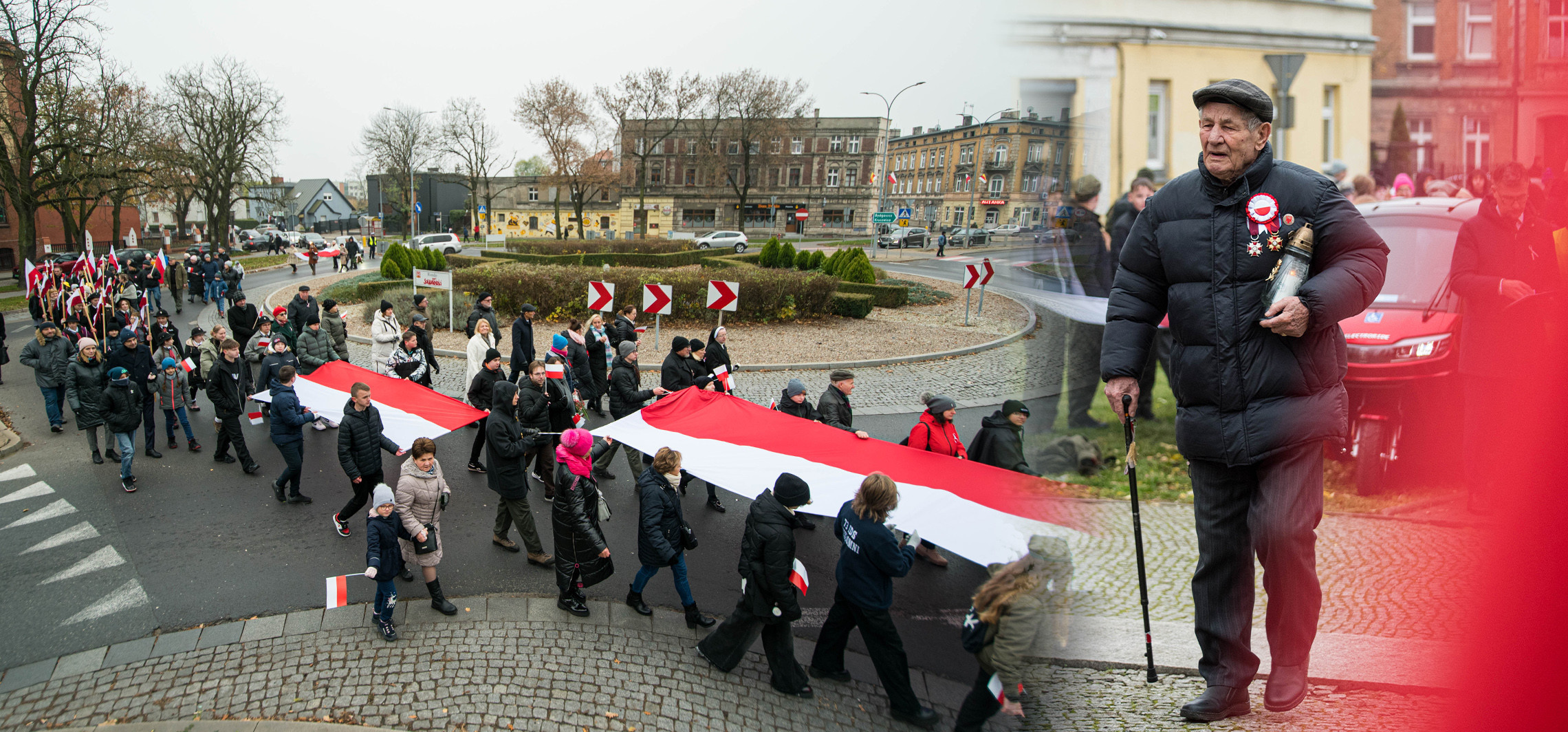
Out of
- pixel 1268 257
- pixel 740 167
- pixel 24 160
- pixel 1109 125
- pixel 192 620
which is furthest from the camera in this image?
pixel 740 167

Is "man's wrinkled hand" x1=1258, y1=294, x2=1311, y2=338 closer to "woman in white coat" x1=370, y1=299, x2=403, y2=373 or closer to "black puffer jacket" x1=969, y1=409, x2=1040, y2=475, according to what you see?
"black puffer jacket" x1=969, y1=409, x2=1040, y2=475

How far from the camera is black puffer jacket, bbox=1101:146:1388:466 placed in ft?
4.87

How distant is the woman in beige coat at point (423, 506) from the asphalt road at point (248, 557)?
31cm

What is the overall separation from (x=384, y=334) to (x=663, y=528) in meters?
9.46

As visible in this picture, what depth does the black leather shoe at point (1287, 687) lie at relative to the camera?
1755mm

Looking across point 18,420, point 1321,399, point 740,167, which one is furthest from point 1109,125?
point 740,167

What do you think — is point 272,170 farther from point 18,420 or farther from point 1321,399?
point 1321,399

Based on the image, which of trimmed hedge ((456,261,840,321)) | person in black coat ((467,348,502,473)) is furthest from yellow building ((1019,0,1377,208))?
trimmed hedge ((456,261,840,321))

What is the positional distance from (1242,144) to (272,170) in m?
69.6

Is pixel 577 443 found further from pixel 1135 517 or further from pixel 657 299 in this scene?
pixel 657 299

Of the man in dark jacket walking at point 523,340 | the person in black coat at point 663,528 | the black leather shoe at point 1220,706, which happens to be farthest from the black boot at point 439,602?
the man in dark jacket walking at point 523,340

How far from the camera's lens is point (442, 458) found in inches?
441

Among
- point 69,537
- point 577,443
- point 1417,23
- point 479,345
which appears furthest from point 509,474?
point 1417,23

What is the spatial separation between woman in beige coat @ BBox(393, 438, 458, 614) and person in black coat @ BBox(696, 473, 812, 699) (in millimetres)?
2763
